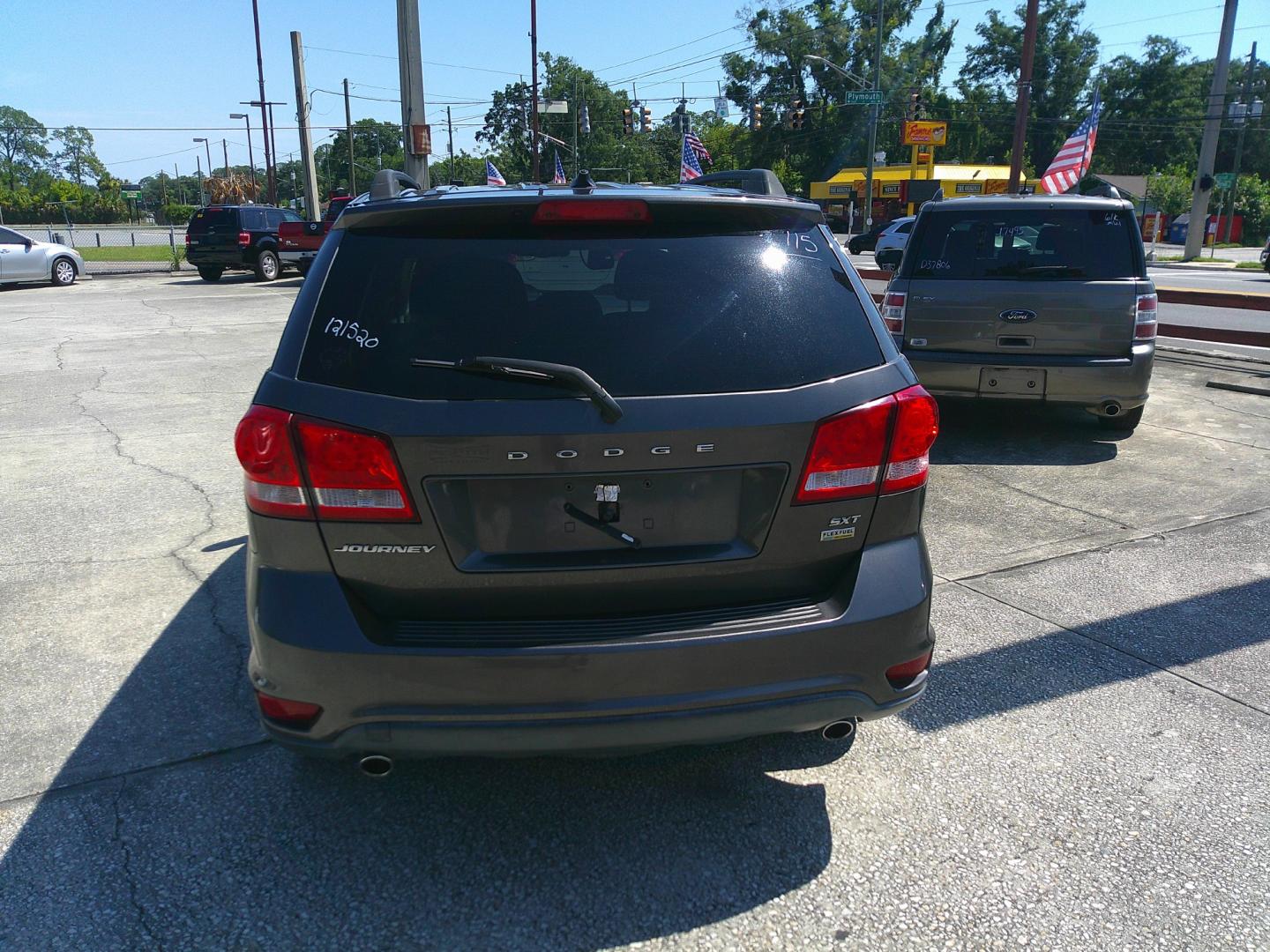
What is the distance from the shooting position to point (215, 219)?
82.3ft

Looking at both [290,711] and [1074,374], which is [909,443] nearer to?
[290,711]

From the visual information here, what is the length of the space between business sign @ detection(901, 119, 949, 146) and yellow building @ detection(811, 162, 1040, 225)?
1567mm

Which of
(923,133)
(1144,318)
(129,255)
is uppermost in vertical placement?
(923,133)

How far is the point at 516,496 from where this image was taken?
234 cm

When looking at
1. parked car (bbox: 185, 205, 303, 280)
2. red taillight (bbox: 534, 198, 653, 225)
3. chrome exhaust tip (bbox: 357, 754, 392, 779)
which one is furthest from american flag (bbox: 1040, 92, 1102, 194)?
parked car (bbox: 185, 205, 303, 280)

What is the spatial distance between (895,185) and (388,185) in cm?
5961

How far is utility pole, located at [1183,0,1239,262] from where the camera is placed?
3297cm

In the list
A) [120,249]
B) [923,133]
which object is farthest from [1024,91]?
[120,249]

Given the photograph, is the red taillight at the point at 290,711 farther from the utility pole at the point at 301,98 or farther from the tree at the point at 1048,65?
the tree at the point at 1048,65

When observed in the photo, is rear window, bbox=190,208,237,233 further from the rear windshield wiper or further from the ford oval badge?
the rear windshield wiper

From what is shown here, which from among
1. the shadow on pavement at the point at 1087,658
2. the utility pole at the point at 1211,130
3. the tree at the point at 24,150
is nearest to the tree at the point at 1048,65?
the utility pole at the point at 1211,130

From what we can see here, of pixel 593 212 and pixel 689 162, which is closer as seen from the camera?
pixel 593 212

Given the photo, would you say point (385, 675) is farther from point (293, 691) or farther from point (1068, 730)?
Result: point (1068, 730)

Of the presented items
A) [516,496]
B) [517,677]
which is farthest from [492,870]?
[516,496]
